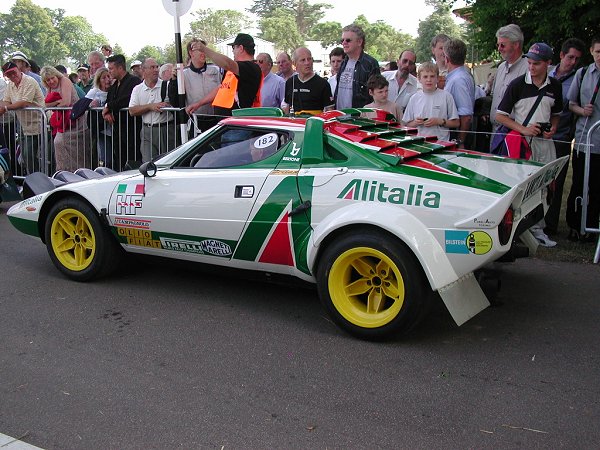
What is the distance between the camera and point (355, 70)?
773 cm

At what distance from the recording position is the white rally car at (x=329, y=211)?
13.4 feet

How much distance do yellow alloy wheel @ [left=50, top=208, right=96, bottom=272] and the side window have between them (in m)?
1.22

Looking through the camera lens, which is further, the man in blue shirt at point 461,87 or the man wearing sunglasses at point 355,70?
the man wearing sunglasses at point 355,70

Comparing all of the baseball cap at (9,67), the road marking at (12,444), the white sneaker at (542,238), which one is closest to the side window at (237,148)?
the road marking at (12,444)

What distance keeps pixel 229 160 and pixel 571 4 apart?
903 centimetres

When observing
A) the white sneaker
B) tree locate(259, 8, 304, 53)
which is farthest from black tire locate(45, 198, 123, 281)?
tree locate(259, 8, 304, 53)

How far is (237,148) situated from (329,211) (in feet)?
3.35

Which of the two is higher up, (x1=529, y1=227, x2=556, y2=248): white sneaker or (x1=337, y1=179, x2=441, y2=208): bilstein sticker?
(x1=337, y1=179, x2=441, y2=208): bilstein sticker

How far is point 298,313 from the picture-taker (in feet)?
16.1

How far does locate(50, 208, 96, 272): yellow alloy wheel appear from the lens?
565 cm

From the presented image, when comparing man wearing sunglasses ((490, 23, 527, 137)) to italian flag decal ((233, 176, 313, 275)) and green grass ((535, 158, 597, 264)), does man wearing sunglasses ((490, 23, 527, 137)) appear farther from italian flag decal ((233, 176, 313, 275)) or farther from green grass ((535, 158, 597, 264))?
italian flag decal ((233, 176, 313, 275))

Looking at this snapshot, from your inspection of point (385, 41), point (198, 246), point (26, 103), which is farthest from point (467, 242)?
point (385, 41)

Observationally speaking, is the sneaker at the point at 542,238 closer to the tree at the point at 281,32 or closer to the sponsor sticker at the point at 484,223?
the sponsor sticker at the point at 484,223

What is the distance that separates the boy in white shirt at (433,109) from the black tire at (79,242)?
3.34 metres
